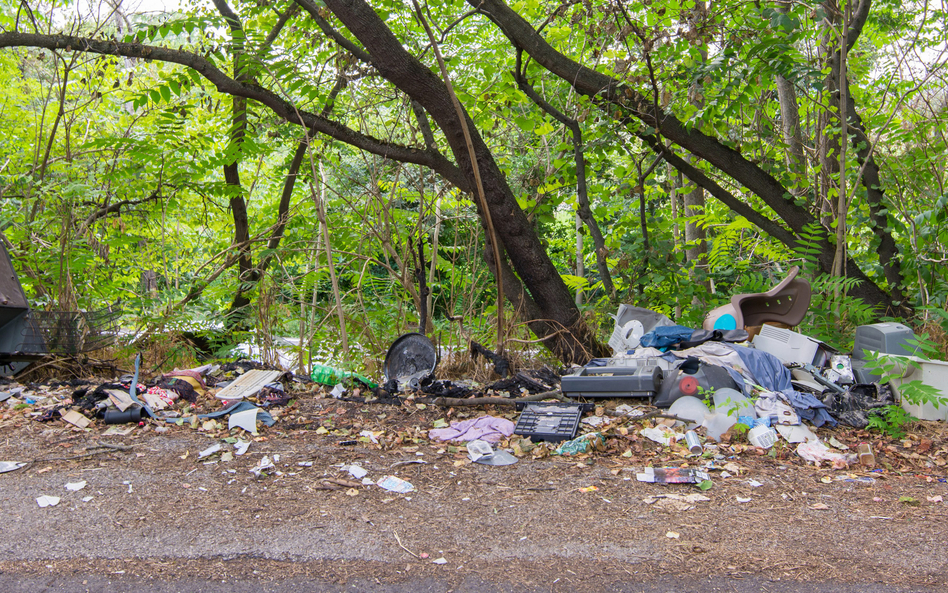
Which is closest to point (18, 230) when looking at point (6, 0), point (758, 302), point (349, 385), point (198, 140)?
point (198, 140)

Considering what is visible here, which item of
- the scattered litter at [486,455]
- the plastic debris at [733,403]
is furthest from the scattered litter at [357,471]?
the plastic debris at [733,403]

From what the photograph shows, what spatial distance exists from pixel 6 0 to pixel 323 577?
27.7 ft

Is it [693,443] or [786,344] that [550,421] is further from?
[786,344]

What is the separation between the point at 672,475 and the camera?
3.41 meters

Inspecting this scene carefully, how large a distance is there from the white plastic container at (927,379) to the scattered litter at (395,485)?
3386mm

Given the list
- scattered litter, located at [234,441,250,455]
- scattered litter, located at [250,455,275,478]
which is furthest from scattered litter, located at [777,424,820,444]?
scattered litter, located at [234,441,250,455]

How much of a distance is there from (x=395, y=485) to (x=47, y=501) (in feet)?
5.48

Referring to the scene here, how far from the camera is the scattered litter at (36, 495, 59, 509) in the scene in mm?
2977

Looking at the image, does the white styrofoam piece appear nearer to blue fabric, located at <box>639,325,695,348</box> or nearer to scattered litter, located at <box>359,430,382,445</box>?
blue fabric, located at <box>639,325,695,348</box>

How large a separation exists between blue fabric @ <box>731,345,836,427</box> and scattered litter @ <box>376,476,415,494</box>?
9.00ft

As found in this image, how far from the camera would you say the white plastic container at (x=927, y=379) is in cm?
429

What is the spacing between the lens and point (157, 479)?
10.9ft

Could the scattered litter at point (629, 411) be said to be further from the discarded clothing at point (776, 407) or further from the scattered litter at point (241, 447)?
the scattered litter at point (241, 447)

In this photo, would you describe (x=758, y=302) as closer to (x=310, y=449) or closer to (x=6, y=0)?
(x=310, y=449)
